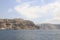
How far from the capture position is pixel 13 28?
7835 inches

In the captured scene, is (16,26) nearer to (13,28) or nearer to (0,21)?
(13,28)

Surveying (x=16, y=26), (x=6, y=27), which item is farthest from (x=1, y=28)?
(x=16, y=26)

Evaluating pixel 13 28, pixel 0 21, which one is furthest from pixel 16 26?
pixel 0 21

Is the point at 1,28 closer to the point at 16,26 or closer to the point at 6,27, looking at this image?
the point at 6,27

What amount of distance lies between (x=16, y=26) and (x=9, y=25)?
24.1 feet

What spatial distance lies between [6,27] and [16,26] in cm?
1247

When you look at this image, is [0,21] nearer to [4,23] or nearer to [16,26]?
[4,23]

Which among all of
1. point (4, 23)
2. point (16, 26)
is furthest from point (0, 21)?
point (16, 26)

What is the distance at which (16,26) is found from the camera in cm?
19900

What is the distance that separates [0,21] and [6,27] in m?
13.0

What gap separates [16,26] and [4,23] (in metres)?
12.9

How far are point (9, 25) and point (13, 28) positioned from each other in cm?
521

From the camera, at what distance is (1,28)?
188 metres

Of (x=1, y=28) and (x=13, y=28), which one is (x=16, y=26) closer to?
(x=13, y=28)
